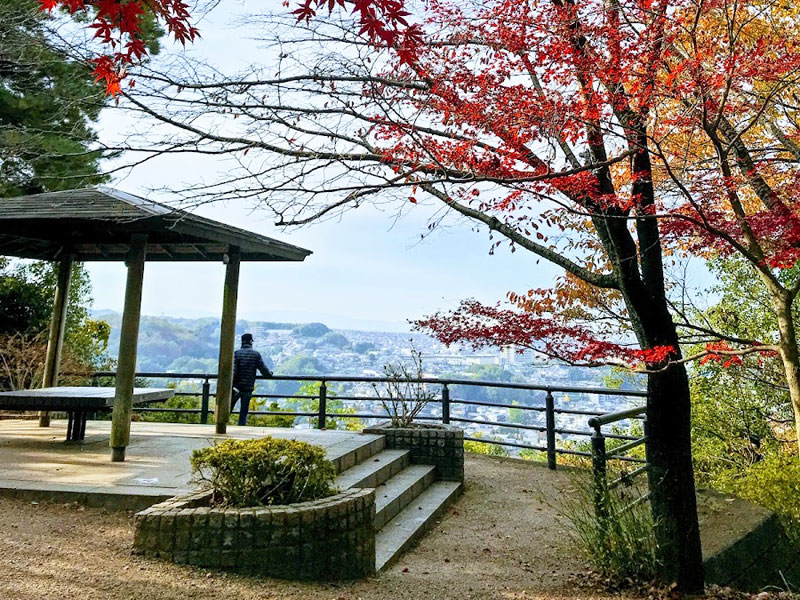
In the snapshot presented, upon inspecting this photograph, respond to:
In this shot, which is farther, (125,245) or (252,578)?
(125,245)

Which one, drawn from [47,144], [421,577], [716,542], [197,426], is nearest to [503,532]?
[421,577]

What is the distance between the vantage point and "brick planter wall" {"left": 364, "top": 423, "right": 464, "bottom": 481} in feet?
21.9

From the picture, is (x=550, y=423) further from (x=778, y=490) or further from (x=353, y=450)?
(x=353, y=450)

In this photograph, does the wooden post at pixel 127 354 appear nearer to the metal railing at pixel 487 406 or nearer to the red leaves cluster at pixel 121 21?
the metal railing at pixel 487 406

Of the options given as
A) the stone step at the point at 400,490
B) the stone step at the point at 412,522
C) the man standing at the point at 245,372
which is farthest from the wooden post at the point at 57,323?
the stone step at the point at 412,522

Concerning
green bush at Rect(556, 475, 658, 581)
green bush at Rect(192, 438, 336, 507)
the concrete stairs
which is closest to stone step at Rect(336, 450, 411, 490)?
the concrete stairs

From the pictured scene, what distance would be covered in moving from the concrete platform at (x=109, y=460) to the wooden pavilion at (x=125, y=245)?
39 cm

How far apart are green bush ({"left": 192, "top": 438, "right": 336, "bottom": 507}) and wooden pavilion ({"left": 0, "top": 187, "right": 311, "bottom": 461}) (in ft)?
6.52

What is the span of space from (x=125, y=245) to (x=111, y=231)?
176cm

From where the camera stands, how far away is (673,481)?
419 centimetres

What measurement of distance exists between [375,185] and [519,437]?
17.2 feet

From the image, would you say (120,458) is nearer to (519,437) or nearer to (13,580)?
(13,580)

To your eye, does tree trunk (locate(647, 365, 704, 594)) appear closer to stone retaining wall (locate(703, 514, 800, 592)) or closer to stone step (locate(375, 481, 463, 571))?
stone retaining wall (locate(703, 514, 800, 592))

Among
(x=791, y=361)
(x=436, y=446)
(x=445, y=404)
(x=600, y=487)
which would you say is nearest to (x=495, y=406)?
(x=436, y=446)
